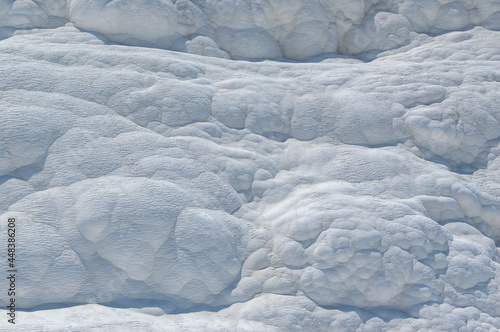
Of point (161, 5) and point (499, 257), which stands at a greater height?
point (161, 5)

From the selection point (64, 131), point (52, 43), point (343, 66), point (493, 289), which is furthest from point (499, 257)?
point (52, 43)

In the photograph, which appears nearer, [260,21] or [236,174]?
[236,174]

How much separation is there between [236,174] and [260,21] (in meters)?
1.54

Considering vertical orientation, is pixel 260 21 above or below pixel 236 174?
above

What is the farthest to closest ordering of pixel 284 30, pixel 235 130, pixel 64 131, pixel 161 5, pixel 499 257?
pixel 284 30 < pixel 161 5 < pixel 235 130 < pixel 499 257 < pixel 64 131

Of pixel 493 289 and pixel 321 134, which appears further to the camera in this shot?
pixel 321 134

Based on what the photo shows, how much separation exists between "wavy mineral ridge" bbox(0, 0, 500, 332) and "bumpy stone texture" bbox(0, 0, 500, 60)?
15mm

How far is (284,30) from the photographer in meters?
4.10

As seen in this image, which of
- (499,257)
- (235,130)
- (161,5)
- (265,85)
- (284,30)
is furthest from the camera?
(284,30)

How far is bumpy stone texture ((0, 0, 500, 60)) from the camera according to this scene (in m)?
3.69

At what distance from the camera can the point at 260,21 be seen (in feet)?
13.2

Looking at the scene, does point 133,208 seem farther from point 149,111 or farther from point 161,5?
point 161,5

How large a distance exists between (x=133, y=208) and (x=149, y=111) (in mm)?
709

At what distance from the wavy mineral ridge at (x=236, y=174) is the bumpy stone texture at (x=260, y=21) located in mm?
15
